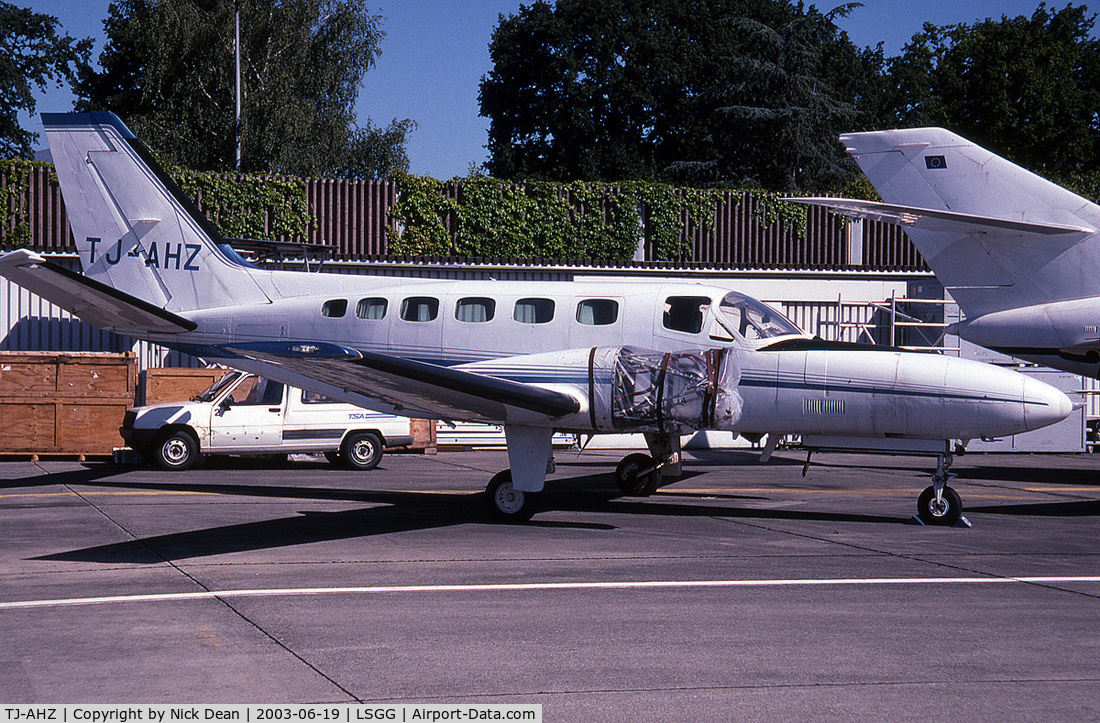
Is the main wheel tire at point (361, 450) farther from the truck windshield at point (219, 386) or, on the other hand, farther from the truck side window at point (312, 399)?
the truck windshield at point (219, 386)

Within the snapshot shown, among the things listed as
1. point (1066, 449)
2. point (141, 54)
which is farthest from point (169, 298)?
point (141, 54)

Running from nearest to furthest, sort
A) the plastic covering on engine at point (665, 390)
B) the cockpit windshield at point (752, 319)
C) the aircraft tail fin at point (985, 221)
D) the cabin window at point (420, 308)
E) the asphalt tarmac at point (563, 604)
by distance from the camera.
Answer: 1. the asphalt tarmac at point (563, 604)
2. the plastic covering on engine at point (665, 390)
3. the cockpit windshield at point (752, 319)
4. the cabin window at point (420, 308)
5. the aircraft tail fin at point (985, 221)

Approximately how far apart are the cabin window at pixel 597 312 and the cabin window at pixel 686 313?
2.33ft

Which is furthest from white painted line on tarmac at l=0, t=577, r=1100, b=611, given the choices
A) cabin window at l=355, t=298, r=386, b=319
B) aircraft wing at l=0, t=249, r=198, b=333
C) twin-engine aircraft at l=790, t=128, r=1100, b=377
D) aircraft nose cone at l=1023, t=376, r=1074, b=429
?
twin-engine aircraft at l=790, t=128, r=1100, b=377

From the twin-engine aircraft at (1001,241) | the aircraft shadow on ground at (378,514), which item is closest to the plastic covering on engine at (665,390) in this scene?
the aircraft shadow on ground at (378,514)

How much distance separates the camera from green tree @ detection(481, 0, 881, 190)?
53.7 m

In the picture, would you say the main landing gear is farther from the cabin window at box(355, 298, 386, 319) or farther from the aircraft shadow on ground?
the cabin window at box(355, 298, 386, 319)

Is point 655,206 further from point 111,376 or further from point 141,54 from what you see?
point 141,54

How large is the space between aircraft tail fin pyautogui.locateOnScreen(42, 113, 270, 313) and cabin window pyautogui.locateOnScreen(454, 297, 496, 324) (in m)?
4.02

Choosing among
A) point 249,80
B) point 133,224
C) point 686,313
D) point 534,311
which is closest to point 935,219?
point 686,313

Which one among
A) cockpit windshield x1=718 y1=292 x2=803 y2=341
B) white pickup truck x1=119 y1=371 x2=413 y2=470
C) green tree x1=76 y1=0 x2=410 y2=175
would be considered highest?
green tree x1=76 y1=0 x2=410 y2=175

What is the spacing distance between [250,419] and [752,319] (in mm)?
11007

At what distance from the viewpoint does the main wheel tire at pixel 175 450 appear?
19.8 m

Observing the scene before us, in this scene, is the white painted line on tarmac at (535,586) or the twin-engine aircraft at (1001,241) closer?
the white painted line on tarmac at (535,586)
